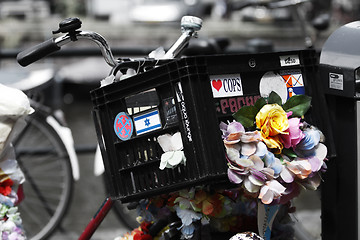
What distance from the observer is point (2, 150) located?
251 centimetres

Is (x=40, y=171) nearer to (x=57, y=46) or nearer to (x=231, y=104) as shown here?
(x=57, y=46)

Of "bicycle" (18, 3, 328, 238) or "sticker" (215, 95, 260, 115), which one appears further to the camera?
"bicycle" (18, 3, 328, 238)

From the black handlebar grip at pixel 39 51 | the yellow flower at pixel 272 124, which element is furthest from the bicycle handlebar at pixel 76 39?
the yellow flower at pixel 272 124

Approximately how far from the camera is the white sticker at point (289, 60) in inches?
Result: 86.0

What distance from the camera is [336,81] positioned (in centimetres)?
231

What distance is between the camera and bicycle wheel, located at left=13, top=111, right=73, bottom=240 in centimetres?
407

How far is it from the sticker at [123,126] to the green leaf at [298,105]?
52 cm

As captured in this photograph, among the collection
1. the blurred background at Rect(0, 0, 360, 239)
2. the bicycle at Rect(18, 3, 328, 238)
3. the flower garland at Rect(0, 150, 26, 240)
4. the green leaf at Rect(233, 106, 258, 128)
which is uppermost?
the bicycle at Rect(18, 3, 328, 238)

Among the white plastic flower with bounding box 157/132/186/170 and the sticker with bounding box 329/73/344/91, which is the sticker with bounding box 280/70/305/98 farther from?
the white plastic flower with bounding box 157/132/186/170

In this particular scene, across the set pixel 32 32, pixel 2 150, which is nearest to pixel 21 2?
pixel 32 32

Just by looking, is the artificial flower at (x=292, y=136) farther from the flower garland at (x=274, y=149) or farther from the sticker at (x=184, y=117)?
the sticker at (x=184, y=117)

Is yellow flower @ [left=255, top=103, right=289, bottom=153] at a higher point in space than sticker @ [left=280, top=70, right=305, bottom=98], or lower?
lower

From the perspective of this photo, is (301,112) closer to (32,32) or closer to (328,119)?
(328,119)

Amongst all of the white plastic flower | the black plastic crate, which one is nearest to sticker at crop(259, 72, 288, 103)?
the black plastic crate
